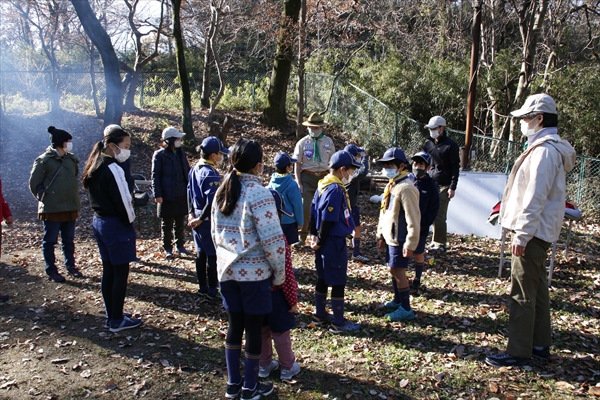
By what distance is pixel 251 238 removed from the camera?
3590 millimetres

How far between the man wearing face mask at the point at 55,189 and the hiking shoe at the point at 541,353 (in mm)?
5964

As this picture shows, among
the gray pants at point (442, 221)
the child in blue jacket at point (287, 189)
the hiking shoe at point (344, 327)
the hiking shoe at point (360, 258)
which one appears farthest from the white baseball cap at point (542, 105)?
the hiking shoe at point (360, 258)

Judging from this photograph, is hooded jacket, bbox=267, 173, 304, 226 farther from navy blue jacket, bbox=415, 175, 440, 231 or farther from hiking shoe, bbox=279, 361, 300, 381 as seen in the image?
hiking shoe, bbox=279, 361, 300, 381

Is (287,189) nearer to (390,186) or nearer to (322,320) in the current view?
(390,186)

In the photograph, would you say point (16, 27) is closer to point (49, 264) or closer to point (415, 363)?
point (49, 264)

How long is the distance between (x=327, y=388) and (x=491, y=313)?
257 cm

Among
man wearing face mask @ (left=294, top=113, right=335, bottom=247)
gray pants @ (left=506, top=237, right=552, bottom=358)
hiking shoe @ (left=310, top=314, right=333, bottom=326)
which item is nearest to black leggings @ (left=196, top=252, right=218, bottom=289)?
hiking shoe @ (left=310, top=314, right=333, bottom=326)

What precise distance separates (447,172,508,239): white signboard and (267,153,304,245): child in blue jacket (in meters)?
3.85

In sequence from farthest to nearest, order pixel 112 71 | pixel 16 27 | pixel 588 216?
pixel 16 27 < pixel 112 71 < pixel 588 216

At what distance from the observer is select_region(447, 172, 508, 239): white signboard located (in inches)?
346

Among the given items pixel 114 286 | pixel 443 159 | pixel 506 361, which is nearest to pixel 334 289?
pixel 506 361

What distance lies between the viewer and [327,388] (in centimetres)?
423

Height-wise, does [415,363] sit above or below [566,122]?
below

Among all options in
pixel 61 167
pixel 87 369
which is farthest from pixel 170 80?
pixel 87 369
